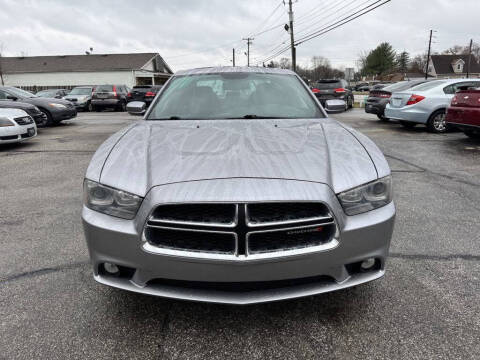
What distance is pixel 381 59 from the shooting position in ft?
295

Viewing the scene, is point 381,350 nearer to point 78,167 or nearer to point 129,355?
point 129,355

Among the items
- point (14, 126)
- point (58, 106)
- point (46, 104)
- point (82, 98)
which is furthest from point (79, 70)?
point (14, 126)

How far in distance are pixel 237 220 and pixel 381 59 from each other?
101 metres

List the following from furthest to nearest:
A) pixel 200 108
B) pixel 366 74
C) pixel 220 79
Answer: pixel 366 74 < pixel 220 79 < pixel 200 108

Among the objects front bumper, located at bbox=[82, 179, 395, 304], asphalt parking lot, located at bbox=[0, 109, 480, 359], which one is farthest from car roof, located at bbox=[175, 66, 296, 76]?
front bumper, located at bbox=[82, 179, 395, 304]

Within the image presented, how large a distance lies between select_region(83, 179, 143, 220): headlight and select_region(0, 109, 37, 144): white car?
6.81m

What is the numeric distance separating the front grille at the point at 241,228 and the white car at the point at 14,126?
7.29m

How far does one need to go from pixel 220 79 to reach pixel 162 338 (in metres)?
2.45

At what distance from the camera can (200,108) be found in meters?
3.08

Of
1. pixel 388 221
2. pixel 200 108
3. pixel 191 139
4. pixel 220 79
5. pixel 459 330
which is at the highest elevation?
pixel 220 79

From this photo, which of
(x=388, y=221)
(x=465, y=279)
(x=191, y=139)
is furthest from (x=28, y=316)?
(x=465, y=279)

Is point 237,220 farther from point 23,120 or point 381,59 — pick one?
point 381,59

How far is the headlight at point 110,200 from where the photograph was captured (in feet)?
6.02

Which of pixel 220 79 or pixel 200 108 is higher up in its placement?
pixel 220 79
